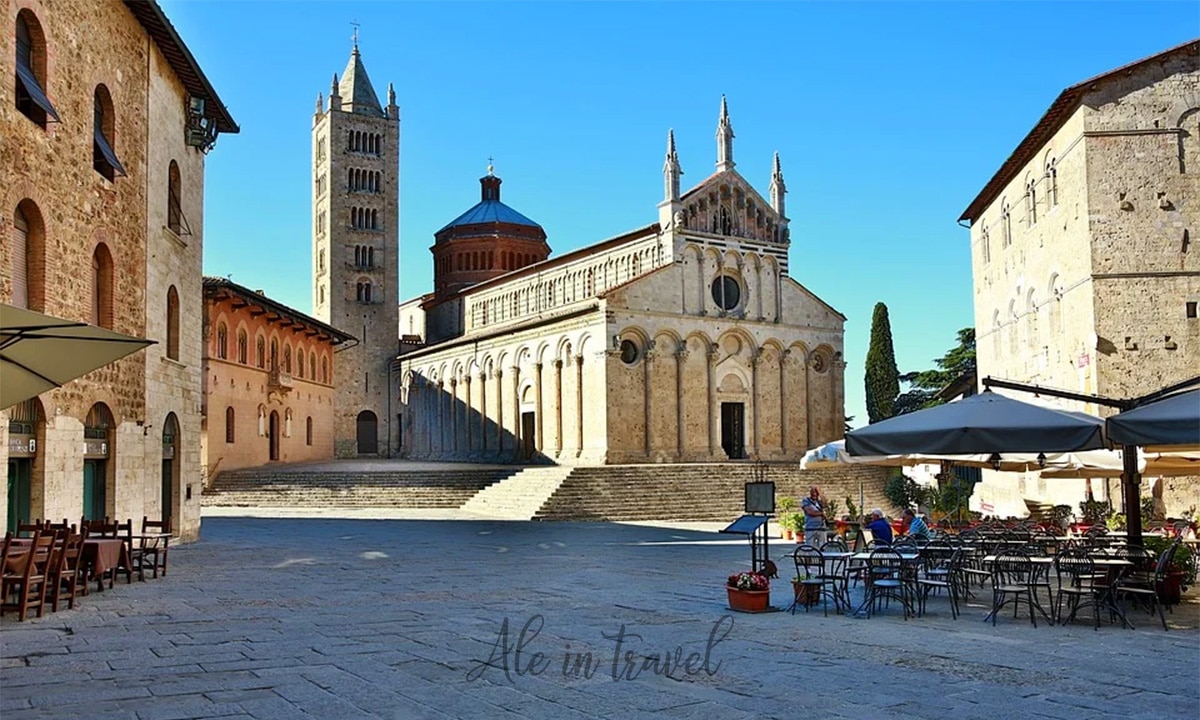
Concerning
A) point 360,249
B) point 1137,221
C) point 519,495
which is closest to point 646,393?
point 519,495

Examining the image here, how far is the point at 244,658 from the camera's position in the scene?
897 centimetres

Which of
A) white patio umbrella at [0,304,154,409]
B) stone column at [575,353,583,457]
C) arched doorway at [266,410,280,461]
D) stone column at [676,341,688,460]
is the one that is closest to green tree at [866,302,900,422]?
stone column at [676,341,688,460]

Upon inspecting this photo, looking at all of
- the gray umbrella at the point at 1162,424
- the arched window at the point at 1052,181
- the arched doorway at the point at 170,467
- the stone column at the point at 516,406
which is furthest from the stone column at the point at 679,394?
the gray umbrella at the point at 1162,424

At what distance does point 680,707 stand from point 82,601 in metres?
8.63

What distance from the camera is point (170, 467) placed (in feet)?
68.7

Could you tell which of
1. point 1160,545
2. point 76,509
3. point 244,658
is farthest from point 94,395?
point 1160,545

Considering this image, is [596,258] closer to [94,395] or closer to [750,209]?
[750,209]

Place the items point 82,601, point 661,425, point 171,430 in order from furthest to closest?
point 661,425, point 171,430, point 82,601

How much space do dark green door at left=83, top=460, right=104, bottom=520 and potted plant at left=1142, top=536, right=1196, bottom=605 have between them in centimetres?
1489

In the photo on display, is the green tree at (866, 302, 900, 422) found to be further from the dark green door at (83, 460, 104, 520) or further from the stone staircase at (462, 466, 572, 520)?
the dark green door at (83, 460, 104, 520)

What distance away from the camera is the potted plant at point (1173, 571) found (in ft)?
38.0

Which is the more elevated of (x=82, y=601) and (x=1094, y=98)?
(x=1094, y=98)

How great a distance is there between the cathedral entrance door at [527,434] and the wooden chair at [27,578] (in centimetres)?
3298

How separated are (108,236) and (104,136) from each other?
5.70 feet
